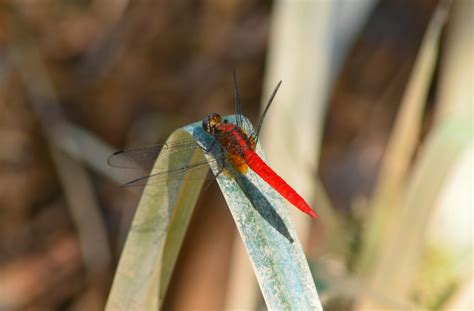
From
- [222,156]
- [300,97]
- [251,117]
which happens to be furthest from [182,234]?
[251,117]

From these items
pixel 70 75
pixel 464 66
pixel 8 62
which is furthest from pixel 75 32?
pixel 464 66

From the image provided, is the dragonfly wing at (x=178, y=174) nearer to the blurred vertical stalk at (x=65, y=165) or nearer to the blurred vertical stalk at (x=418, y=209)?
the blurred vertical stalk at (x=418, y=209)

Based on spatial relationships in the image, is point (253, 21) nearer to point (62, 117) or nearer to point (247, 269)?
point (62, 117)

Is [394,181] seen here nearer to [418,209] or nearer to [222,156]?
[418,209]

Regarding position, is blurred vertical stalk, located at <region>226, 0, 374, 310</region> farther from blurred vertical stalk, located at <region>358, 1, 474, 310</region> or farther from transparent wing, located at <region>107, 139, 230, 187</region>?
transparent wing, located at <region>107, 139, 230, 187</region>

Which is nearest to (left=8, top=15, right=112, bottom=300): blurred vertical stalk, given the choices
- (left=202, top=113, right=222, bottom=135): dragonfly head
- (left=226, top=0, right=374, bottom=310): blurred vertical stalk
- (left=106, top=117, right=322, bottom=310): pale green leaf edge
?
(left=226, top=0, right=374, bottom=310): blurred vertical stalk

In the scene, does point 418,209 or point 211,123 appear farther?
point 211,123

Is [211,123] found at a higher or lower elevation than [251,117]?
lower
